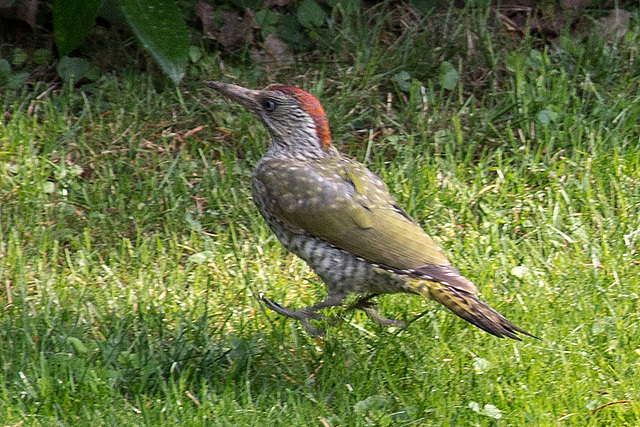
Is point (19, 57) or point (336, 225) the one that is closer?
point (336, 225)

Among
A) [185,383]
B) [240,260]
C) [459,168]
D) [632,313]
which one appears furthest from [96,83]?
[632,313]

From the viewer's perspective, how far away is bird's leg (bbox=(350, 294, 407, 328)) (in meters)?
4.48

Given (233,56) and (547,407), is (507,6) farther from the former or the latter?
(547,407)

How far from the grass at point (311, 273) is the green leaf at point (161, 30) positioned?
0.76 m

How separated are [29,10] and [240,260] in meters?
2.44

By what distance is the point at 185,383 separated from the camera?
13.4 feet

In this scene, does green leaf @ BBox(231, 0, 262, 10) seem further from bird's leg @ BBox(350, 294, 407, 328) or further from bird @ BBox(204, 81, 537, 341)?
bird's leg @ BBox(350, 294, 407, 328)

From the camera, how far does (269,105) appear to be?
4746mm

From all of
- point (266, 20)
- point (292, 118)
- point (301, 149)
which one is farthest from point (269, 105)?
point (266, 20)

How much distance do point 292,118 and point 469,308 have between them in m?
1.35

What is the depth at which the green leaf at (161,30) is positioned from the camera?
16.1 ft

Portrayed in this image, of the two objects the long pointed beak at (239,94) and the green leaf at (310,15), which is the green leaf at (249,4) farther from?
the long pointed beak at (239,94)

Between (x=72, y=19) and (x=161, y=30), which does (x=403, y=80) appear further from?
(x=72, y=19)

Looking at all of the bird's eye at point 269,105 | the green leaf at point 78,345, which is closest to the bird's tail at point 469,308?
the bird's eye at point 269,105
